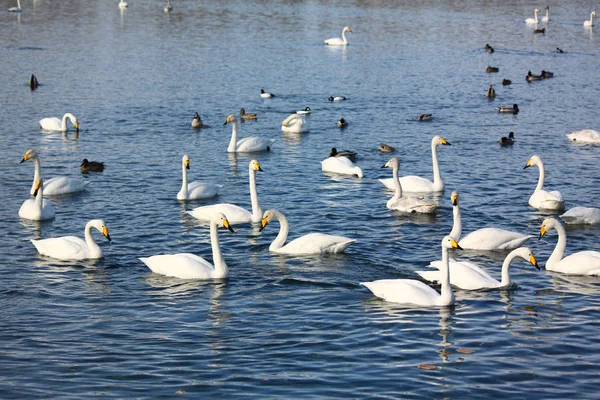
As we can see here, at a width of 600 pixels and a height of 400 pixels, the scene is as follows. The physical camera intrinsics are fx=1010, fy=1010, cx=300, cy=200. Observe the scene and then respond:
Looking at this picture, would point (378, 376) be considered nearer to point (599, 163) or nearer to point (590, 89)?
point (599, 163)

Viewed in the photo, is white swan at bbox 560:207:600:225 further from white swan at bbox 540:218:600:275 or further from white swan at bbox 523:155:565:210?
white swan at bbox 540:218:600:275

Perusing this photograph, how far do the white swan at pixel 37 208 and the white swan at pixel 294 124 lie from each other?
37.0 ft

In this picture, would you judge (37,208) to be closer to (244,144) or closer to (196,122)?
(244,144)

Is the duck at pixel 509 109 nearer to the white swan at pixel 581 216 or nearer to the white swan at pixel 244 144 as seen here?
the white swan at pixel 244 144

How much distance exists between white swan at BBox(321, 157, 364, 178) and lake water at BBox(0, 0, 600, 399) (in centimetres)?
43

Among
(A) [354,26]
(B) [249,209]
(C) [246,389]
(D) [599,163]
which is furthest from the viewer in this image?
(A) [354,26]

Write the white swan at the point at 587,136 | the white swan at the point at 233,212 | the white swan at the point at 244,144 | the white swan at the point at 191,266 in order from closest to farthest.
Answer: the white swan at the point at 191,266
the white swan at the point at 233,212
the white swan at the point at 244,144
the white swan at the point at 587,136

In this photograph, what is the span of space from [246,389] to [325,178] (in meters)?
13.2

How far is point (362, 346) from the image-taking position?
47.5 feet

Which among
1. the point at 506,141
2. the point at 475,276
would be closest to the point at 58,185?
the point at 475,276

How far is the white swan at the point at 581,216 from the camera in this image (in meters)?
20.7

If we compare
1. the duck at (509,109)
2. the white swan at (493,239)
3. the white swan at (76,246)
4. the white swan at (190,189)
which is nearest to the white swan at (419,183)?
the white swan at (190,189)

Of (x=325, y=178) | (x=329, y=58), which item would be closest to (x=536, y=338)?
(x=325, y=178)

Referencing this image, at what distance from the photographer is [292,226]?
21.1 m
